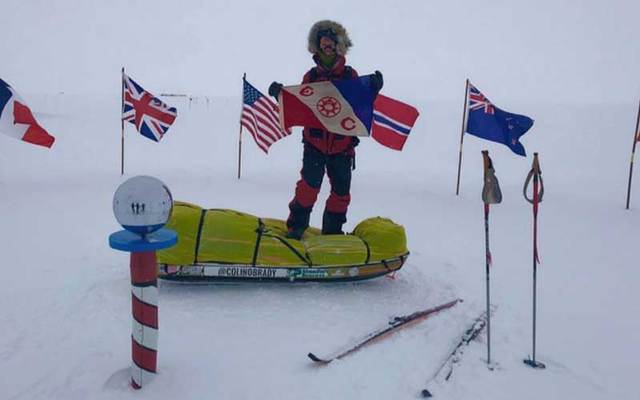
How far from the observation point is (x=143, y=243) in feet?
8.57

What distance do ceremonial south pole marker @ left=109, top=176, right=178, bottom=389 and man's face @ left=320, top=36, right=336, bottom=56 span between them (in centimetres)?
303

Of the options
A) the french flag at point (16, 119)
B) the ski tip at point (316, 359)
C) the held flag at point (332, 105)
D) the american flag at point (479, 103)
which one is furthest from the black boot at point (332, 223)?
the american flag at point (479, 103)

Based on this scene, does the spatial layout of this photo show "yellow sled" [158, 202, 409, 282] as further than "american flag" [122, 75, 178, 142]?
No

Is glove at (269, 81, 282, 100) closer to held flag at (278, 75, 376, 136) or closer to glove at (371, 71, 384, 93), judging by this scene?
held flag at (278, 75, 376, 136)

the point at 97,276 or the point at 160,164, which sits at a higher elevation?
the point at 160,164

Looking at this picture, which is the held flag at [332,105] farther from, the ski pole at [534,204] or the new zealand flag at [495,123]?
the new zealand flag at [495,123]

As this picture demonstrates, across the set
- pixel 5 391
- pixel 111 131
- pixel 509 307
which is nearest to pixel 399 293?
pixel 509 307

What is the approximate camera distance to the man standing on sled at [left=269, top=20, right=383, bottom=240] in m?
5.18

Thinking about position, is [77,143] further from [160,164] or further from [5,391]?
[5,391]

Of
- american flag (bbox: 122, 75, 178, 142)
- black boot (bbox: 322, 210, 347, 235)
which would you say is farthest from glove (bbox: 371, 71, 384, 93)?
american flag (bbox: 122, 75, 178, 142)

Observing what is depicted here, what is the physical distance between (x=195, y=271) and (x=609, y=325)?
3.77m

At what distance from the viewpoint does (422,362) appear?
346 cm

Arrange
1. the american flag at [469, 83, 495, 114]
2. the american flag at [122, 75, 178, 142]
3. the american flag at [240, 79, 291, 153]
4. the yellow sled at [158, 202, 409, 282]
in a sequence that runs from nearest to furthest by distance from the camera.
Answer: 1. the yellow sled at [158, 202, 409, 282]
2. the american flag at [469, 83, 495, 114]
3. the american flag at [240, 79, 291, 153]
4. the american flag at [122, 75, 178, 142]

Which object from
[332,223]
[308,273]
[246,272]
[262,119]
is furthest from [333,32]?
[262,119]
